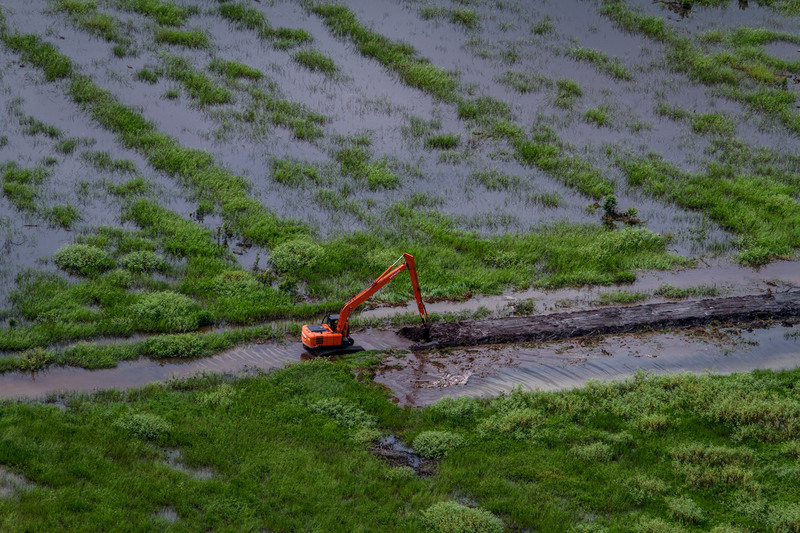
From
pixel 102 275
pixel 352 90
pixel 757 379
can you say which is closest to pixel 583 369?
pixel 757 379

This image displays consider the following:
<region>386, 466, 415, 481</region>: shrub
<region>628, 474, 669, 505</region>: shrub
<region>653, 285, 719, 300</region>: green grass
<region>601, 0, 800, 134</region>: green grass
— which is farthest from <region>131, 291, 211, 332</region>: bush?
<region>601, 0, 800, 134</region>: green grass

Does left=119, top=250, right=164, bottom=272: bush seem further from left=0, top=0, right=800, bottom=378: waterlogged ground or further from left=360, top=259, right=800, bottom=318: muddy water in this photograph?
left=360, top=259, right=800, bottom=318: muddy water

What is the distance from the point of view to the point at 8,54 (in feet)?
104

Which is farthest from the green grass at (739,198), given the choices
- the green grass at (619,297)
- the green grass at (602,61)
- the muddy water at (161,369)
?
the muddy water at (161,369)

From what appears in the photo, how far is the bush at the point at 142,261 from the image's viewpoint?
22.6 meters

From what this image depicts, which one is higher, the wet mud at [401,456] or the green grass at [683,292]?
the green grass at [683,292]

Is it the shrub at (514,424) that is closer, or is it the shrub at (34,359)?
the shrub at (514,424)

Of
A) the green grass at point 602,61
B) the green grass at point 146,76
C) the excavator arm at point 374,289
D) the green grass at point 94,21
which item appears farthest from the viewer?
the green grass at point 602,61

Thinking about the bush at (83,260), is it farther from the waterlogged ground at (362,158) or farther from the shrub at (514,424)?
the shrub at (514,424)

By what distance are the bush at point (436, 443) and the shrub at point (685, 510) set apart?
427 cm

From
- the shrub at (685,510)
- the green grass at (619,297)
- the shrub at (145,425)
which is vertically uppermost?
the green grass at (619,297)

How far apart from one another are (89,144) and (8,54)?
7146 mm

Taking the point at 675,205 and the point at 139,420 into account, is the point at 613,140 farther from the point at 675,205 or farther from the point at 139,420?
the point at 139,420

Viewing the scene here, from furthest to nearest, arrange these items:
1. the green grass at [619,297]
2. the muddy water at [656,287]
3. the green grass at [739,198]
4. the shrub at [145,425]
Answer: the green grass at [739,198]
the green grass at [619,297]
the muddy water at [656,287]
the shrub at [145,425]
